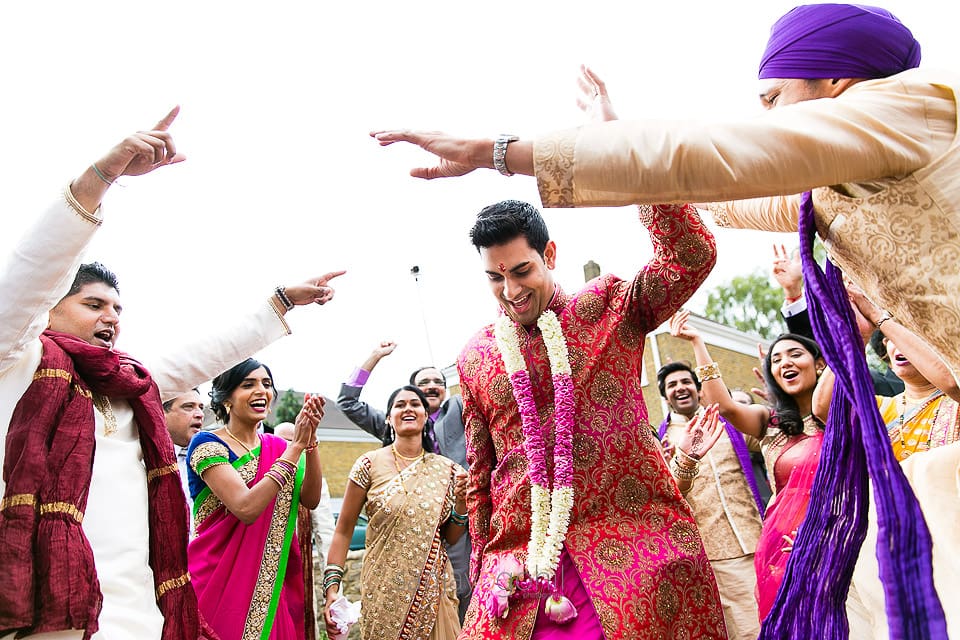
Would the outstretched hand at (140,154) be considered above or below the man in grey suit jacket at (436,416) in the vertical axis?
above

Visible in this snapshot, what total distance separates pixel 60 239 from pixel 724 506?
4.34 m

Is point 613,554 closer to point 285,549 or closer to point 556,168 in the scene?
point 556,168

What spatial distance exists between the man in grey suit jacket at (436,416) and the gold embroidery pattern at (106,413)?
3.37 metres

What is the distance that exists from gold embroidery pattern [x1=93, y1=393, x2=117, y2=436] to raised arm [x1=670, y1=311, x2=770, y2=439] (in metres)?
3.13

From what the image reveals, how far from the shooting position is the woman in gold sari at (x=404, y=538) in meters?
5.38

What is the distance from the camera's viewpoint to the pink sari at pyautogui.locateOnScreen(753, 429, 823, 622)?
419cm

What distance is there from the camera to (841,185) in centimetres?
191

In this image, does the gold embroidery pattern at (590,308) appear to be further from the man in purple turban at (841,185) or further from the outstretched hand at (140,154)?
the outstretched hand at (140,154)

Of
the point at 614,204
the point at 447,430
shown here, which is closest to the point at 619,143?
the point at 614,204

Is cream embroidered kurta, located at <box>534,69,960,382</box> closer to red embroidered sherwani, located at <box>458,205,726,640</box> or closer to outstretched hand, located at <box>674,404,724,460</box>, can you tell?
red embroidered sherwani, located at <box>458,205,726,640</box>

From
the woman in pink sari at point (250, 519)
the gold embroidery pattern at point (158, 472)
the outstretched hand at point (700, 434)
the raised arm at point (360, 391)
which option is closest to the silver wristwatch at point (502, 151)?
the gold embroidery pattern at point (158, 472)

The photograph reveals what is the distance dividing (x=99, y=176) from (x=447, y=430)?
4441mm

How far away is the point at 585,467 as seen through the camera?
311 cm

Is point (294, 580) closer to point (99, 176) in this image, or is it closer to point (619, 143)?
point (99, 176)
